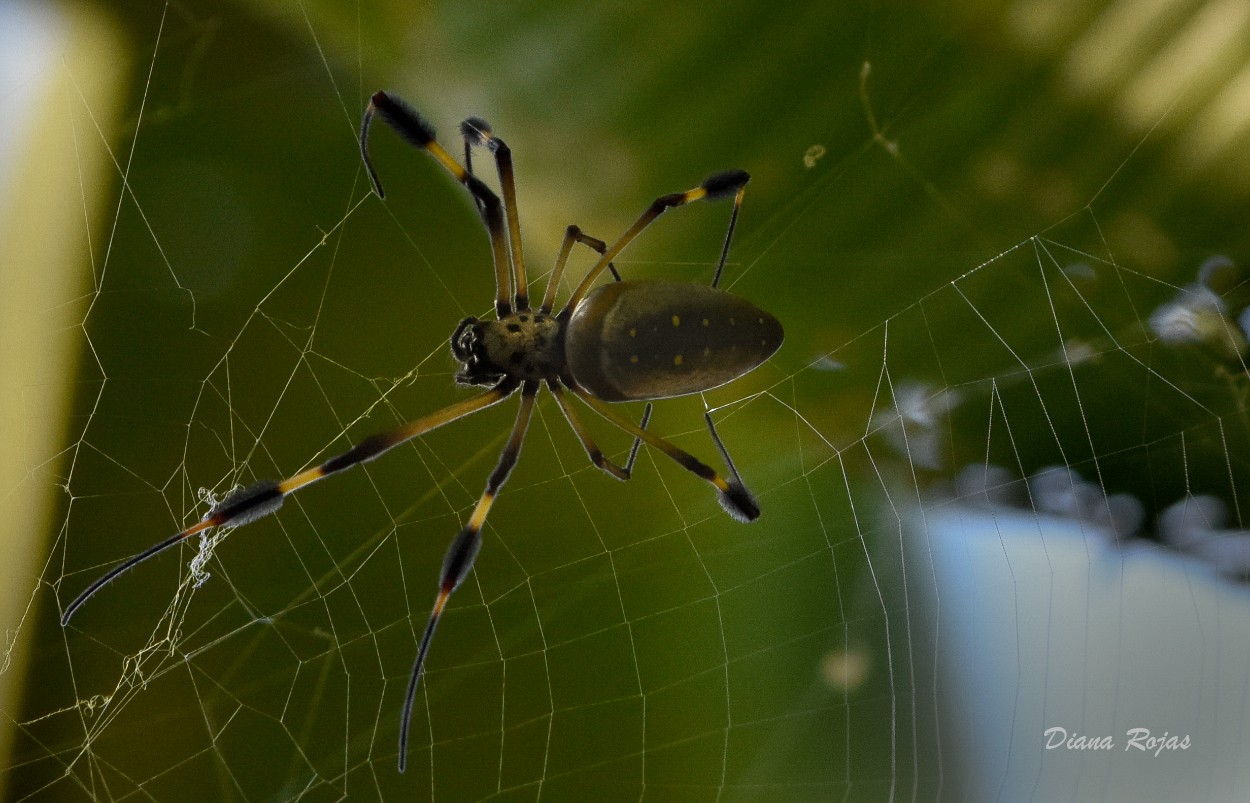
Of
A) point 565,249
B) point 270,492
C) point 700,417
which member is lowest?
point 700,417

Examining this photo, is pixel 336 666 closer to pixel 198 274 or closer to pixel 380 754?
pixel 380 754

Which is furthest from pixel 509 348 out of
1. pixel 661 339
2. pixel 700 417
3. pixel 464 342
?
pixel 700 417

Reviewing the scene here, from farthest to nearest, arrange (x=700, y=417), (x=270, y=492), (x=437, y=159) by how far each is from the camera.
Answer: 1. (x=700, y=417)
2. (x=437, y=159)
3. (x=270, y=492)

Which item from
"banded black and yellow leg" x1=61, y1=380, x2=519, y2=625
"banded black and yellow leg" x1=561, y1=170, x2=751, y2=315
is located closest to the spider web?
"banded black and yellow leg" x1=61, y1=380, x2=519, y2=625

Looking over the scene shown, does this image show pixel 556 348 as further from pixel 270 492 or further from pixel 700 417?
pixel 700 417

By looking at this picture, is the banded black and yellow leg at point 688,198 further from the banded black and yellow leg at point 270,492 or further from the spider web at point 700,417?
the spider web at point 700,417

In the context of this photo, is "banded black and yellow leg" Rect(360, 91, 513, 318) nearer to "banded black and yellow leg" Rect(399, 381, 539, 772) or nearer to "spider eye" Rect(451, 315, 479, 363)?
"spider eye" Rect(451, 315, 479, 363)
